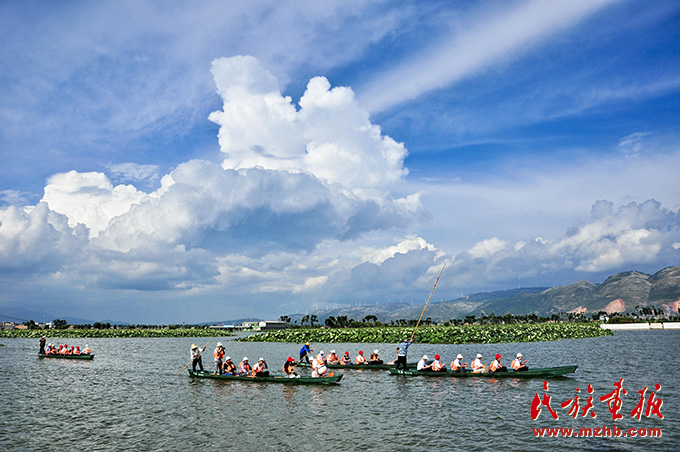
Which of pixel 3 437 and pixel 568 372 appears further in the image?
pixel 568 372

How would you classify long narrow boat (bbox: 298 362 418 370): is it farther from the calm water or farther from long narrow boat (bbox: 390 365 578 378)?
long narrow boat (bbox: 390 365 578 378)

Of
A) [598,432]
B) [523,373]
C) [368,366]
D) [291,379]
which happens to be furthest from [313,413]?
[368,366]

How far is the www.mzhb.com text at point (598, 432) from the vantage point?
76.8 ft

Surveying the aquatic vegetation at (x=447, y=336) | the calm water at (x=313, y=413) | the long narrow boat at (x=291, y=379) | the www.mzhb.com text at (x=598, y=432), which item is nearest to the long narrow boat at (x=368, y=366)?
the calm water at (x=313, y=413)

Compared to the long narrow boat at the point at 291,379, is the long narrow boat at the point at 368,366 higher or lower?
lower

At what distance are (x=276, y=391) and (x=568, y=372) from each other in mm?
24965

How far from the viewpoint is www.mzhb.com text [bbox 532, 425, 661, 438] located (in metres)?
23.4

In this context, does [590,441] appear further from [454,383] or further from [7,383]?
[7,383]

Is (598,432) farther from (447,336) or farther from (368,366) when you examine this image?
(447,336)

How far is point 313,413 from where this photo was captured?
2995cm

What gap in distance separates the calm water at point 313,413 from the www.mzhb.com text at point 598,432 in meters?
0.56

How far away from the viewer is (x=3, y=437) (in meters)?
25.2

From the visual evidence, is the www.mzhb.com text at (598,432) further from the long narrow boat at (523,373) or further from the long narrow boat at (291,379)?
the long narrow boat at (291,379)

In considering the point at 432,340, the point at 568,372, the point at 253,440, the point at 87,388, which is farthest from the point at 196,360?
the point at 432,340
